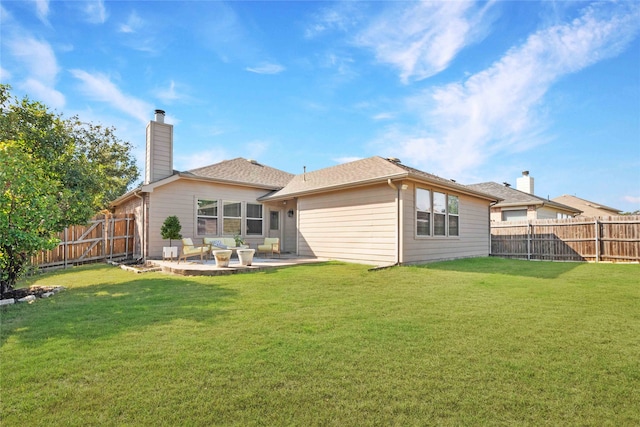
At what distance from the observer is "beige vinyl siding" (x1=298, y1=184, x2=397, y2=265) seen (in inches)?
388

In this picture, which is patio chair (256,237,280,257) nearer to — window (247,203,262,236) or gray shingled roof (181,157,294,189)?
window (247,203,262,236)

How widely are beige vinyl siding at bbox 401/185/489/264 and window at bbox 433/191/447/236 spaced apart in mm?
225

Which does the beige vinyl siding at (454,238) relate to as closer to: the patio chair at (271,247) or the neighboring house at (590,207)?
the patio chair at (271,247)

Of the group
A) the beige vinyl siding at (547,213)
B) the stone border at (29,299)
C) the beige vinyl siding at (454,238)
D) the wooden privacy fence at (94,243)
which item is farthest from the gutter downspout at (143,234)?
the beige vinyl siding at (547,213)

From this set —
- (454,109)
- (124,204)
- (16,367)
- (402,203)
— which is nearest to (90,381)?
(16,367)

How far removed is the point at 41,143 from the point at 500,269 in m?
15.0

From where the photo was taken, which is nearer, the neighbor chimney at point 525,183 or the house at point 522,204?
the house at point 522,204

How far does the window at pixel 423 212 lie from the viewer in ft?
33.6

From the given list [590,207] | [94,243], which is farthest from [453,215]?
[590,207]

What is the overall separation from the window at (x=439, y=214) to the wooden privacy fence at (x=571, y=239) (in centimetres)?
611

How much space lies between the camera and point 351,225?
1088 cm

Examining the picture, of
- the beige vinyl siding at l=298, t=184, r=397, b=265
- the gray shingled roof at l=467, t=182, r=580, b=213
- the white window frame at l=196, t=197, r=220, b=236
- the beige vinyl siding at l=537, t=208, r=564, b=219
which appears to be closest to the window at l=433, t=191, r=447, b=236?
the beige vinyl siding at l=298, t=184, r=397, b=265

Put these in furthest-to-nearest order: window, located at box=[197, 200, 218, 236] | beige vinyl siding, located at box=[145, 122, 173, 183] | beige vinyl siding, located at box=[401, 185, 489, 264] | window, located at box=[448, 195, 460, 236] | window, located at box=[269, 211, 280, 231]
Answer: window, located at box=[269, 211, 280, 231] < window, located at box=[197, 200, 218, 236] < beige vinyl siding, located at box=[145, 122, 173, 183] < window, located at box=[448, 195, 460, 236] < beige vinyl siding, located at box=[401, 185, 489, 264]

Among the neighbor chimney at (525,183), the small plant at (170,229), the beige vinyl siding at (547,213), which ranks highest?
the neighbor chimney at (525,183)
